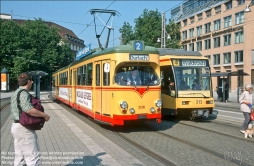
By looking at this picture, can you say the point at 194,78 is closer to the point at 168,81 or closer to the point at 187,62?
the point at 187,62

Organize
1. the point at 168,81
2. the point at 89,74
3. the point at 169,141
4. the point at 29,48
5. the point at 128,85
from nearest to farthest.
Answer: the point at 169,141 → the point at 128,85 → the point at 89,74 → the point at 168,81 → the point at 29,48

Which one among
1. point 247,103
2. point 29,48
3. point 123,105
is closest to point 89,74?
point 123,105

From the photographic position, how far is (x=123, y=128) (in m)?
12.4

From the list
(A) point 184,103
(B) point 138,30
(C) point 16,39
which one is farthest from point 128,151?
(C) point 16,39

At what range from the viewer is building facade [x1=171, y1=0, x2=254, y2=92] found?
151ft

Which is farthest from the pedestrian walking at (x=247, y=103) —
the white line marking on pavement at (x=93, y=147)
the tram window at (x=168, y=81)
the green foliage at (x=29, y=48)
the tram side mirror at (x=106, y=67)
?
the green foliage at (x=29, y=48)

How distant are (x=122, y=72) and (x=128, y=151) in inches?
142

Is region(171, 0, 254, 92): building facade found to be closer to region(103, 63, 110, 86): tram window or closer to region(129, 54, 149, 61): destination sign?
region(129, 54, 149, 61): destination sign

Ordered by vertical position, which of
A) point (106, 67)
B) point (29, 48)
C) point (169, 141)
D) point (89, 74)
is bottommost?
point (169, 141)

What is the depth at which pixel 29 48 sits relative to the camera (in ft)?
206

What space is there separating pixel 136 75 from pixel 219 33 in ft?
153

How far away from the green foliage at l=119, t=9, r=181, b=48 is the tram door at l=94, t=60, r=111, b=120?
4277cm

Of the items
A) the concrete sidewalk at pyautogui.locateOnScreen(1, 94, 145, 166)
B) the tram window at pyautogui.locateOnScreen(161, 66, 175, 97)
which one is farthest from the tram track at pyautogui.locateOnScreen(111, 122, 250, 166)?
the tram window at pyautogui.locateOnScreen(161, 66, 175, 97)

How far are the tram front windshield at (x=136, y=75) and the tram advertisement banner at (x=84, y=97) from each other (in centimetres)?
243
